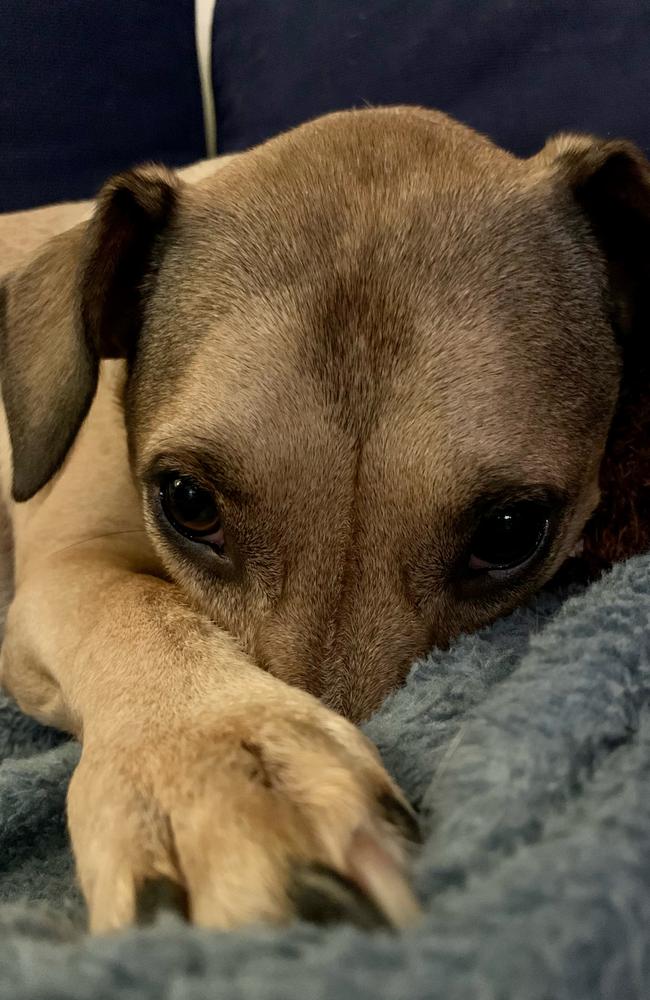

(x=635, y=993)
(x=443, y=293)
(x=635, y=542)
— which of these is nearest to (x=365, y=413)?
(x=443, y=293)

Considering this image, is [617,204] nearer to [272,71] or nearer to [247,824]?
[247,824]

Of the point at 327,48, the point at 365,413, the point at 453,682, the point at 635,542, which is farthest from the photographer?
the point at 327,48

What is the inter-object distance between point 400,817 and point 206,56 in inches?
129

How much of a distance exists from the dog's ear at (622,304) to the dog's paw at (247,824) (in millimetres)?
652

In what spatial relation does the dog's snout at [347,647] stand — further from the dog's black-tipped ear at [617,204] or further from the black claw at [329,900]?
the dog's black-tipped ear at [617,204]

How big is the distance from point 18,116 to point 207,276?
2196 mm

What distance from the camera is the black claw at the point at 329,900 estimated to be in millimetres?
682

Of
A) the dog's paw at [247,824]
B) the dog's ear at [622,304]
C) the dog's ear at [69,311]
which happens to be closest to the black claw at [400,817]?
the dog's paw at [247,824]

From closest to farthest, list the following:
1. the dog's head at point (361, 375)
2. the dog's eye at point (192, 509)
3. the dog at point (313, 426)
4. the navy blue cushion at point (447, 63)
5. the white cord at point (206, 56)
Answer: the dog at point (313, 426), the dog's head at point (361, 375), the dog's eye at point (192, 509), the navy blue cushion at point (447, 63), the white cord at point (206, 56)

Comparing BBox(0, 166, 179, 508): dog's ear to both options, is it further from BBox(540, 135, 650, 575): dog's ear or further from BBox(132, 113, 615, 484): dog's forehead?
BBox(540, 135, 650, 575): dog's ear

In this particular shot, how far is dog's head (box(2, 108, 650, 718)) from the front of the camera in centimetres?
123

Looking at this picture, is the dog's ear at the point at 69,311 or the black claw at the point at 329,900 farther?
the dog's ear at the point at 69,311

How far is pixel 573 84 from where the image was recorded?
7.39ft

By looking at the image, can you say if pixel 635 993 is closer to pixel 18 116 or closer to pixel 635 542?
pixel 635 542
